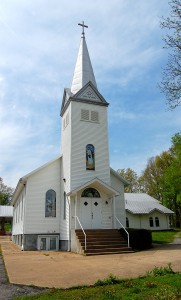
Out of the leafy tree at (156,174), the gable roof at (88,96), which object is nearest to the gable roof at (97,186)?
the gable roof at (88,96)

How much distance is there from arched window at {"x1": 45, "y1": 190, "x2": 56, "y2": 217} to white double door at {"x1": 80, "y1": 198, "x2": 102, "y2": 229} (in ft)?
8.18

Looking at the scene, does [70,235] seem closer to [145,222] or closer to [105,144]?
[105,144]

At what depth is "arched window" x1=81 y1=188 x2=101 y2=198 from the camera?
19.3 meters

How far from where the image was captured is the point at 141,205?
38.0 m

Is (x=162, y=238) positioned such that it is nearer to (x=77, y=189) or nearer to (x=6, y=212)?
(x=77, y=189)

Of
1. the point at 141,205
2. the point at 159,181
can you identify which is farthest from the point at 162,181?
the point at 141,205

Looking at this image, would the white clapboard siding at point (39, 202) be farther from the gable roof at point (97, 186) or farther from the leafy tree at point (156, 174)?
the leafy tree at point (156, 174)

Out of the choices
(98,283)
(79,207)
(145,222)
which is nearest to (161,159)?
(145,222)

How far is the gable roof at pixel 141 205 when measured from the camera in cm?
3638

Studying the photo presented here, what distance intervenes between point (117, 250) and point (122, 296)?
1050 cm

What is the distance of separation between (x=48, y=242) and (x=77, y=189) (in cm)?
478

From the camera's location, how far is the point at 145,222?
37219 mm

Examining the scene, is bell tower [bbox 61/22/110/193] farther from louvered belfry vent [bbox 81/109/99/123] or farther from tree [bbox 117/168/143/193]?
tree [bbox 117/168/143/193]

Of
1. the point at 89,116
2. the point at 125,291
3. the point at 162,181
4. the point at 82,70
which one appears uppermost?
the point at 82,70
